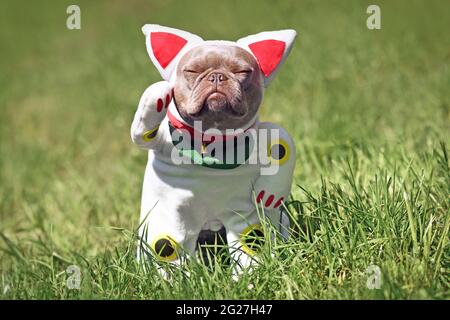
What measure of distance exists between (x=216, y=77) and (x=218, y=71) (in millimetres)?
31

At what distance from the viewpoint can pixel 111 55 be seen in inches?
262

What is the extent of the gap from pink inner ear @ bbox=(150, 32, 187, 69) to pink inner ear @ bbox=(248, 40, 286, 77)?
0.24m

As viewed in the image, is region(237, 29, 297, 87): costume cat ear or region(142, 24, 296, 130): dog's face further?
region(237, 29, 297, 87): costume cat ear

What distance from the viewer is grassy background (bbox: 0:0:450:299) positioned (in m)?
2.39

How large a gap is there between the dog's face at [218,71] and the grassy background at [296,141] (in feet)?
1.50

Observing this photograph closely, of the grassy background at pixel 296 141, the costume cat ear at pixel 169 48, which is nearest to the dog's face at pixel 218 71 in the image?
the costume cat ear at pixel 169 48

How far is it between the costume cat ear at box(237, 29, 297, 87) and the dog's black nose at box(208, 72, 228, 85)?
201mm

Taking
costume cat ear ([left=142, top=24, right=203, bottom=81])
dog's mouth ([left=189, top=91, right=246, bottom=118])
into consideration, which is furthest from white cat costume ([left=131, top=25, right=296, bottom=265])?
dog's mouth ([left=189, top=91, right=246, bottom=118])

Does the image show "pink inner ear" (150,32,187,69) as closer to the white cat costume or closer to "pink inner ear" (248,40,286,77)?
the white cat costume

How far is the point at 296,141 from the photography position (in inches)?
156

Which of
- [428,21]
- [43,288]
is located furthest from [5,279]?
[428,21]

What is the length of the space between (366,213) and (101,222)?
1736 millimetres

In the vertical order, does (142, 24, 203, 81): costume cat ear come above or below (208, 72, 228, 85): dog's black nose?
above

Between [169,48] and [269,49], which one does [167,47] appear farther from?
[269,49]
